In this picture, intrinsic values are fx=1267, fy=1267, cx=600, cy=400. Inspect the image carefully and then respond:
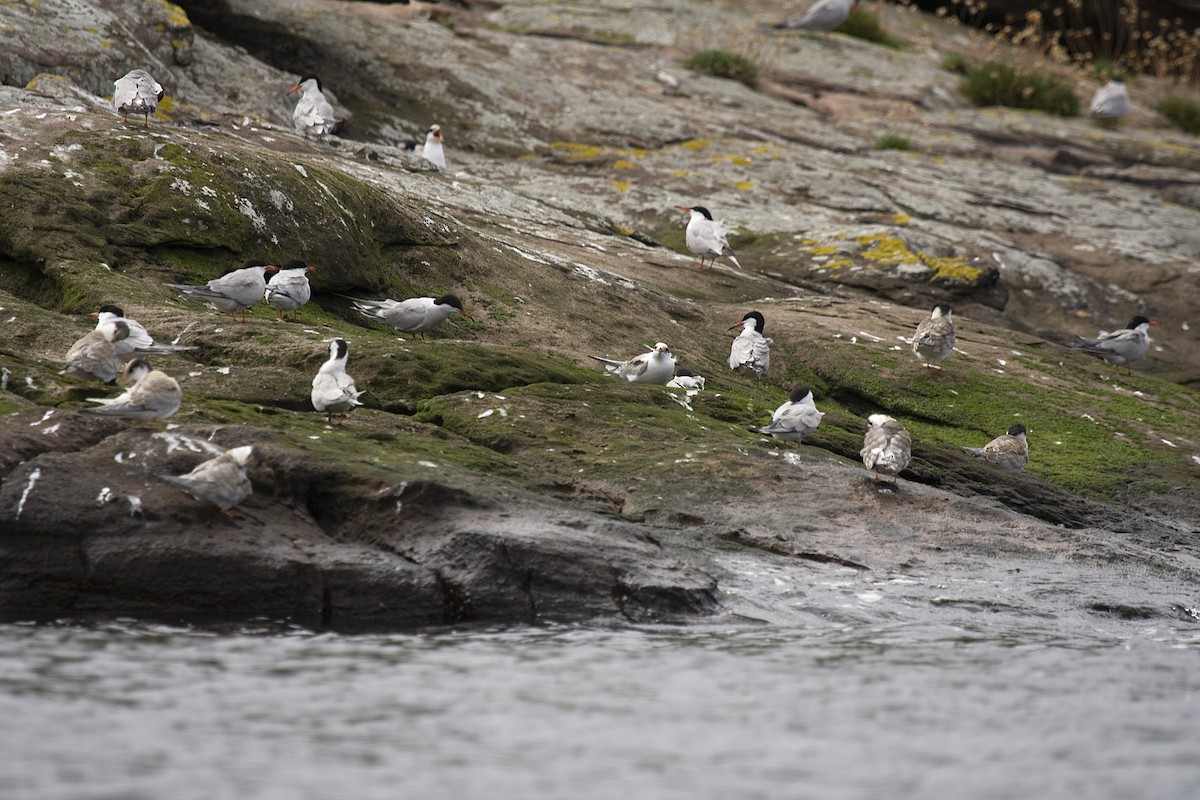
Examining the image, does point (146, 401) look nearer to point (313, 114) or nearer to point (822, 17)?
point (313, 114)

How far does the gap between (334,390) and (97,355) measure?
174cm

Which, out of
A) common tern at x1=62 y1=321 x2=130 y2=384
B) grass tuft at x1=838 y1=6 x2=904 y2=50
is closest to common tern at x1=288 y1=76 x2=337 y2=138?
common tern at x1=62 y1=321 x2=130 y2=384

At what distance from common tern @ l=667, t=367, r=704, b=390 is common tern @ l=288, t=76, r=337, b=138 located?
7.84 m

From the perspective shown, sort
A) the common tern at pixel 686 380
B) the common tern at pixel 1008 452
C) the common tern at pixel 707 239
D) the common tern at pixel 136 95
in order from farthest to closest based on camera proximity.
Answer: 1. the common tern at pixel 707 239
2. the common tern at pixel 136 95
3. the common tern at pixel 686 380
4. the common tern at pixel 1008 452

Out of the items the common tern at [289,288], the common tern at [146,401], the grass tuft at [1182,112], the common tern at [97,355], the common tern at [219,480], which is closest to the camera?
the common tern at [219,480]

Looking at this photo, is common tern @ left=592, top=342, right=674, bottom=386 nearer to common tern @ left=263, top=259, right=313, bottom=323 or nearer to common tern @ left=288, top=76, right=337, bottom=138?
common tern @ left=263, top=259, right=313, bottom=323

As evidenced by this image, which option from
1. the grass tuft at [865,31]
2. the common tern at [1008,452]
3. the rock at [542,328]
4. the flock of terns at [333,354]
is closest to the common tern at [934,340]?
the flock of terns at [333,354]

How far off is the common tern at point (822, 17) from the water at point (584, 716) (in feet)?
79.6

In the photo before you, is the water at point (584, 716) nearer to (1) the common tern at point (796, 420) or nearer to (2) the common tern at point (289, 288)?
(1) the common tern at point (796, 420)

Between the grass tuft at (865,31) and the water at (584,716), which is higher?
the grass tuft at (865,31)

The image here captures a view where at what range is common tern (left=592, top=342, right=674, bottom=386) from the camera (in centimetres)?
1293

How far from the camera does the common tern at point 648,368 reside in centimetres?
1293

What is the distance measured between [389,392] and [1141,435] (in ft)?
28.6

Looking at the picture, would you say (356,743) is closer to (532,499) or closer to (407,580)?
(407,580)
